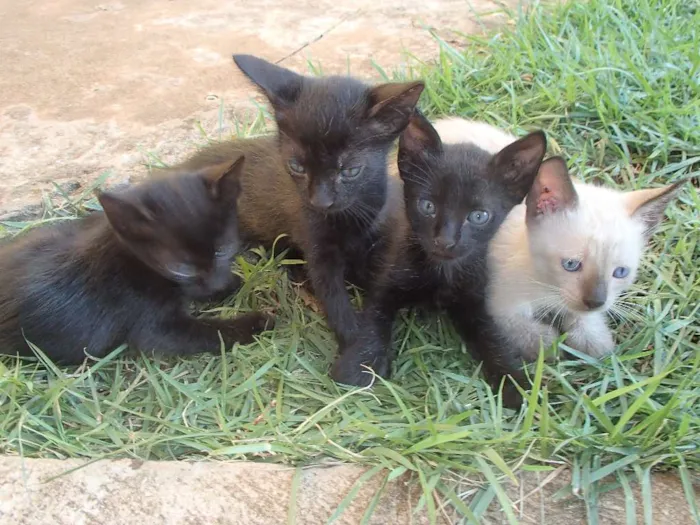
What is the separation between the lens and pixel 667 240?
2.56 meters

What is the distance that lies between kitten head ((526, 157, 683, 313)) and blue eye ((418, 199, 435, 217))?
0.33 metres

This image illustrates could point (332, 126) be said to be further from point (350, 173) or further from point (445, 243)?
point (445, 243)

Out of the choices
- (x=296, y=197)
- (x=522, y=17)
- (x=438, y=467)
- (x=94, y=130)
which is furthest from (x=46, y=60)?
(x=438, y=467)

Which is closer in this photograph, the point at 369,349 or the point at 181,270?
the point at 181,270

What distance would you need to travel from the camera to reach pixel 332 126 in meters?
2.06

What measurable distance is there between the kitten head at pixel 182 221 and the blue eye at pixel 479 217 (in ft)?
2.47

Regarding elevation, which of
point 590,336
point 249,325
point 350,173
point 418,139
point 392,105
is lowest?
point 249,325

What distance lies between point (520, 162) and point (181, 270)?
1138 mm

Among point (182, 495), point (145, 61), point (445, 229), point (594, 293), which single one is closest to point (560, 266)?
point (594, 293)

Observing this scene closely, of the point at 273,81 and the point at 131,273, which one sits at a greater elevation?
the point at 273,81

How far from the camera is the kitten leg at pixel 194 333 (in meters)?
2.33

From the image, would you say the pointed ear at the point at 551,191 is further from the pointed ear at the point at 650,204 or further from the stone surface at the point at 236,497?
the stone surface at the point at 236,497

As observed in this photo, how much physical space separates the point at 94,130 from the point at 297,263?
1.48 meters

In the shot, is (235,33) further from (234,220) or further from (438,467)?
(438,467)
